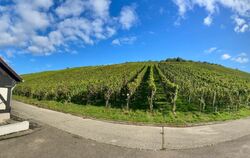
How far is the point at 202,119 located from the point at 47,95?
57.3 ft

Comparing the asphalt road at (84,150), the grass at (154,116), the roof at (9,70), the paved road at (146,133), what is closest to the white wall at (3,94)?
the roof at (9,70)

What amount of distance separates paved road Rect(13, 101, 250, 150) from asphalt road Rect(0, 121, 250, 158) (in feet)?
2.05

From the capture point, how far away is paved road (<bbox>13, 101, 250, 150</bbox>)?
13.4 m

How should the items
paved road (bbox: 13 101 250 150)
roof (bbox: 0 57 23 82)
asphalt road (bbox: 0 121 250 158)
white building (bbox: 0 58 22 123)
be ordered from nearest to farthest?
asphalt road (bbox: 0 121 250 158) < paved road (bbox: 13 101 250 150) < roof (bbox: 0 57 23 82) < white building (bbox: 0 58 22 123)

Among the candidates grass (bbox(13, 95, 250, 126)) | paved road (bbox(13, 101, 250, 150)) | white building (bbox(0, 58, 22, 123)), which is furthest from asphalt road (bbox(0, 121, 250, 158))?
white building (bbox(0, 58, 22, 123))

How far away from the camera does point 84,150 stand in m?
12.1

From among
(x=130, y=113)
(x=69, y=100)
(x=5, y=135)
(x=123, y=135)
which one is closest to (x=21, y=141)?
(x=5, y=135)

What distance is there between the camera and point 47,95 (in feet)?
97.8

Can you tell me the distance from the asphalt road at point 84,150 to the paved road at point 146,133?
62cm

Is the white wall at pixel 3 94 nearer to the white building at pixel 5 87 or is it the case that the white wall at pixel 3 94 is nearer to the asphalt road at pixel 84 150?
the white building at pixel 5 87

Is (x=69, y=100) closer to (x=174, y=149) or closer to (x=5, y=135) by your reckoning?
(x=5, y=135)

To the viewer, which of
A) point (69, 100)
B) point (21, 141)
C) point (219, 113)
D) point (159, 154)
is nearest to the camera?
point (159, 154)

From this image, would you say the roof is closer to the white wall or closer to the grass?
the white wall

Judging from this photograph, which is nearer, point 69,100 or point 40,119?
point 40,119
